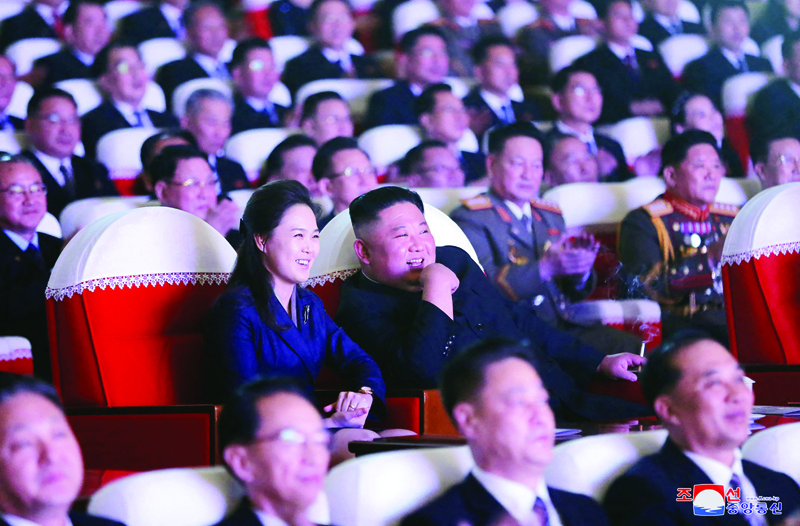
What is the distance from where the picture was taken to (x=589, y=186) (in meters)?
3.64

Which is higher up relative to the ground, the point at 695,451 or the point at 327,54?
the point at 327,54

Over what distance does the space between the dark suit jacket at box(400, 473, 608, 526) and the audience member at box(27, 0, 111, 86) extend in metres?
3.79

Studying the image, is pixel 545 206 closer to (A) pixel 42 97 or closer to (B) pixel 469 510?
(A) pixel 42 97

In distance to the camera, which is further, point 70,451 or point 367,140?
point 367,140

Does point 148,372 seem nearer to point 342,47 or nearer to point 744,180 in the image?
point 744,180

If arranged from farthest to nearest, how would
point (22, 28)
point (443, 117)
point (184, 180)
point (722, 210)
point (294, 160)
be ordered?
point (22, 28), point (443, 117), point (294, 160), point (722, 210), point (184, 180)

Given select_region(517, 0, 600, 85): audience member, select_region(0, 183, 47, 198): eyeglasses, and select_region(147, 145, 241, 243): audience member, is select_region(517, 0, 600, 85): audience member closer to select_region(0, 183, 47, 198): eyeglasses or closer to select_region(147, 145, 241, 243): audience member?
select_region(147, 145, 241, 243): audience member

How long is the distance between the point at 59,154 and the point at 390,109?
1541mm

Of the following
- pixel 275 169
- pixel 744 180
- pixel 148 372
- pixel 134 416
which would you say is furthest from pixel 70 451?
pixel 744 180

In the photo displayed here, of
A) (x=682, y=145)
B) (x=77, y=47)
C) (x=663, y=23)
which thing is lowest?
(x=682, y=145)

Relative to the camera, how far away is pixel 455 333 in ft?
6.77

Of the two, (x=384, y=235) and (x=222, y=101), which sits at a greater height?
(x=222, y=101)

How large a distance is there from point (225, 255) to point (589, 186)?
5.90 ft

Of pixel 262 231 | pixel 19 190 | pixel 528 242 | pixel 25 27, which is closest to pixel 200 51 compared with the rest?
pixel 25 27
